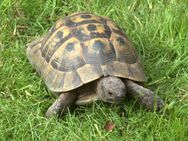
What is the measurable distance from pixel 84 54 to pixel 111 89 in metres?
0.39

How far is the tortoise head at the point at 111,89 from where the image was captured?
4098 millimetres

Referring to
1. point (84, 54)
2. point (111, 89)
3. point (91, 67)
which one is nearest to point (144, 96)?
point (111, 89)

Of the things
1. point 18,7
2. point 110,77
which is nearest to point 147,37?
point 110,77

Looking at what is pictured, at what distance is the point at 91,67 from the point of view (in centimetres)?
421

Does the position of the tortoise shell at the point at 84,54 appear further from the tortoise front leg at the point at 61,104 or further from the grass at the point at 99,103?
the grass at the point at 99,103

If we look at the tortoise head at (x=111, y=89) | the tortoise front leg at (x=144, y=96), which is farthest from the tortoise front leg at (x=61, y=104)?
the tortoise front leg at (x=144, y=96)

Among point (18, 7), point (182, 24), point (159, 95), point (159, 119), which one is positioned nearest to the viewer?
point (159, 119)

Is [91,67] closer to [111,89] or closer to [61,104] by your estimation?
[111,89]

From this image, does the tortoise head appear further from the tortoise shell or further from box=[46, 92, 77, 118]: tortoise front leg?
box=[46, 92, 77, 118]: tortoise front leg

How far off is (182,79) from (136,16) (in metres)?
0.96

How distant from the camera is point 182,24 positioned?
5.01m

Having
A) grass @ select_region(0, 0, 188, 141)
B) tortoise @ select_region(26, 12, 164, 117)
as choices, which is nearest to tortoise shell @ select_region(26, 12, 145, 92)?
tortoise @ select_region(26, 12, 164, 117)

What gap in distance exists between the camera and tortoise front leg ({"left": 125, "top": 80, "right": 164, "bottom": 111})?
14.0 feet

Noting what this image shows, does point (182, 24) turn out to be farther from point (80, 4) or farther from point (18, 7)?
point (18, 7)
